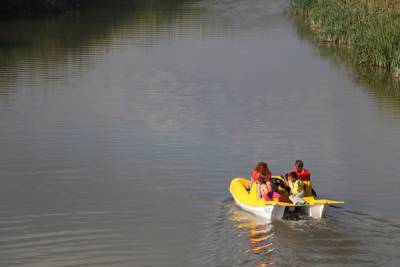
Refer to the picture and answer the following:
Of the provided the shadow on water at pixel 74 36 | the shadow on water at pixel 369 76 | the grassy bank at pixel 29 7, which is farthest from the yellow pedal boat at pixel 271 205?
the grassy bank at pixel 29 7

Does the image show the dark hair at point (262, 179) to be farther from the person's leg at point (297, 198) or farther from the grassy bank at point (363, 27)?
the grassy bank at point (363, 27)

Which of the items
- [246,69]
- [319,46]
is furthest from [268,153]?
[319,46]

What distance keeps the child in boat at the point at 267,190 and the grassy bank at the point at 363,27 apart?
12865mm

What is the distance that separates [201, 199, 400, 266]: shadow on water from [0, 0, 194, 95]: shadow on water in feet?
42.2

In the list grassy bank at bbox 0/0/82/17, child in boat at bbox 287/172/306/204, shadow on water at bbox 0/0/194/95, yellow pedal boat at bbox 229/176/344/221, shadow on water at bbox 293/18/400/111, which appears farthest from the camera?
grassy bank at bbox 0/0/82/17

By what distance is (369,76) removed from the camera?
27344 mm

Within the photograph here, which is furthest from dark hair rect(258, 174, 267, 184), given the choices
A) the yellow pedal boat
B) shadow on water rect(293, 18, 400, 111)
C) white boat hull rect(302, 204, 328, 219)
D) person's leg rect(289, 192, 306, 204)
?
shadow on water rect(293, 18, 400, 111)

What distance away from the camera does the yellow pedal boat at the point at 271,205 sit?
1314 cm

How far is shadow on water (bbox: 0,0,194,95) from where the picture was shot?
1131 inches

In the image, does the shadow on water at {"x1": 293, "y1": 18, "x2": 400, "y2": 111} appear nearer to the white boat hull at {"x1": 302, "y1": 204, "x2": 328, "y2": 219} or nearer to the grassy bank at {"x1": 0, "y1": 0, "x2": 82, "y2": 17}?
the white boat hull at {"x1": 302, "y1": 204, "x2": 328, "y2": 219}

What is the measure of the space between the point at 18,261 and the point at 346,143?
8856 mm

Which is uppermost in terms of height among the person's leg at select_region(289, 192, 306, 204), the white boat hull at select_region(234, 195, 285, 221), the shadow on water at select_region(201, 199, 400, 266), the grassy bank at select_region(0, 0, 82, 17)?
the grassy bank at select_region(0, 0, 82, 17)

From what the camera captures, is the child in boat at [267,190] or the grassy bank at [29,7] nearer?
the child in boat at [267,190]

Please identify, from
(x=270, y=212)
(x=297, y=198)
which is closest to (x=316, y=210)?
(x=297, y=198)
